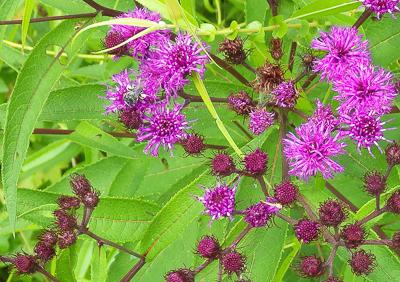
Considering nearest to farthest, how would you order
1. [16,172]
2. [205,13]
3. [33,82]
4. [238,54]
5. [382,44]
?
[16,172] → [33,82] → [238,54] → [382,44] → [205,13]

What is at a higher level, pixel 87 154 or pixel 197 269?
pixel 87 154

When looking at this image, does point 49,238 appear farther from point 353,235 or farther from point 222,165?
point 353,235

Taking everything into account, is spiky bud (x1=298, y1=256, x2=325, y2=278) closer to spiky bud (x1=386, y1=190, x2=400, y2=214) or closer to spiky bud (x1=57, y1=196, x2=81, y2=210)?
spiky bud (x1=386, y1=190, x2=400, y2=214)

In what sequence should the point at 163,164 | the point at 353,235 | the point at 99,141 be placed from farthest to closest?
1. the point at 163,164
2. the point at 99,141
3. the point at 353,235

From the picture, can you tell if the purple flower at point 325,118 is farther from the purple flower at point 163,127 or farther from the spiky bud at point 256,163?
the purple flower at point 163,127

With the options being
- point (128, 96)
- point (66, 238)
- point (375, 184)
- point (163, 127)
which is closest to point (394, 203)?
point (375, 184)

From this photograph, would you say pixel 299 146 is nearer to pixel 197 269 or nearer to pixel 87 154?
pixel 197 269

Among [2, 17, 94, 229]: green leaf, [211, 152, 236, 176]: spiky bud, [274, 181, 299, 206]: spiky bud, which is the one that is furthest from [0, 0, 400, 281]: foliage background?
[274, 181, 299, 206]: spiky bud

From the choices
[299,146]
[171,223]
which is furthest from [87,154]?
[299,146]
